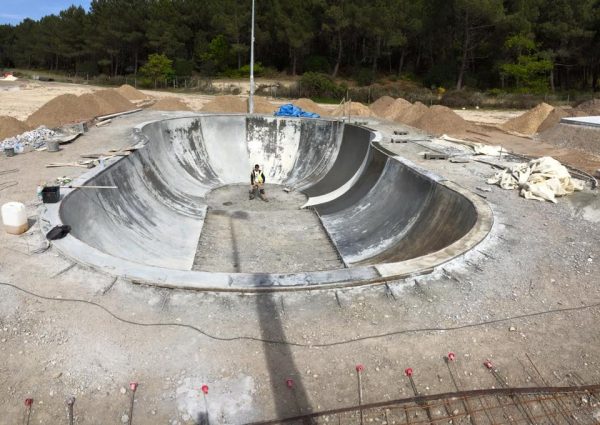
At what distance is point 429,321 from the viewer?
5.63 m

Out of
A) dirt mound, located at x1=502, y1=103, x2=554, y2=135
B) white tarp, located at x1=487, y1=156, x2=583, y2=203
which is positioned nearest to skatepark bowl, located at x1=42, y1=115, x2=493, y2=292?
white tarp, located at x1=487, y1=156, x2=583, y2=203

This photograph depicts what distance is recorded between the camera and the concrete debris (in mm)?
13934

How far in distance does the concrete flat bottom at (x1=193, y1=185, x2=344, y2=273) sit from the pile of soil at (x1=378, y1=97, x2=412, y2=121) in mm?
13077

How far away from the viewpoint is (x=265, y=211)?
1520 centimetres

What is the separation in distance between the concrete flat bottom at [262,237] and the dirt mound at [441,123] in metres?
9.20

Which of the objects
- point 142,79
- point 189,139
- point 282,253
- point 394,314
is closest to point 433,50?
point 142,79

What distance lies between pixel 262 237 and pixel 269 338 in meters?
7.76

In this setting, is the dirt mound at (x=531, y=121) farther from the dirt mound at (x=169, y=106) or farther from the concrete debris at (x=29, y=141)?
the concrete debris at (x=29, y=141)

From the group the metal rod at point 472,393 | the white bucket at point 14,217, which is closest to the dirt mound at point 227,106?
the white bucket at point 14,217

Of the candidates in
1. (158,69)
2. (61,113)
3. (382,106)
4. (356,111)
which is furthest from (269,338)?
(158,69)

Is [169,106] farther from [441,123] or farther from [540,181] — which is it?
[540,181]

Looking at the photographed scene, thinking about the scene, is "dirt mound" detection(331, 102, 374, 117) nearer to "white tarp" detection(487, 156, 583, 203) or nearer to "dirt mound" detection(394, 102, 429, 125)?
"dirt mound" detection(394, 102, 429, 125)

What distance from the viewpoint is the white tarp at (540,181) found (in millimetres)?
10633

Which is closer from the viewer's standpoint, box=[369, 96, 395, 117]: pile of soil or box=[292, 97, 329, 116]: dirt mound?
box=[292, 97, 329, 116]: dirt mound
